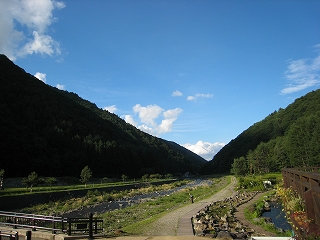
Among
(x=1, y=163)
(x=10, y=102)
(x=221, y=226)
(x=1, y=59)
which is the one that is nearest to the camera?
(x=221, y=226)

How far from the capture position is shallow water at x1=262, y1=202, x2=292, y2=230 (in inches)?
728

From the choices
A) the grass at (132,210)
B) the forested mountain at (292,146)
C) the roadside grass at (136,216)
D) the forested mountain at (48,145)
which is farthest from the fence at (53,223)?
the forested mountain at (292,146)

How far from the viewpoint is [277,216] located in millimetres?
21141

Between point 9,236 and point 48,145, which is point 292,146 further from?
point 48,145

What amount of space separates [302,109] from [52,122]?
115m

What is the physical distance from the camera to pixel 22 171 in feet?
246

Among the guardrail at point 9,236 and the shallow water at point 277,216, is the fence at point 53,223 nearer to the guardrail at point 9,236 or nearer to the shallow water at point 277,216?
the guardrail at point 9,236

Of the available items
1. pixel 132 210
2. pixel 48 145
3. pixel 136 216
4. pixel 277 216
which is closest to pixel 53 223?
pixel 136 216

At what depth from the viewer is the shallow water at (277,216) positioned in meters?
18.5

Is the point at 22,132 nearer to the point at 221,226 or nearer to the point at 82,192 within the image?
the point at 82,192

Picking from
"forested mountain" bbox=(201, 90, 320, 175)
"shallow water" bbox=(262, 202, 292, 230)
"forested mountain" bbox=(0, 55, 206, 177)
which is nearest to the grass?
"shallow water" bbox=(262, 202, 292, 230)

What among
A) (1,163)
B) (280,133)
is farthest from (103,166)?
(280,133)

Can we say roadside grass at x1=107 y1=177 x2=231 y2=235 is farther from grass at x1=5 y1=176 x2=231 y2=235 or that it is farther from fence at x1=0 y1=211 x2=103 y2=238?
fence at x1=0 y1=211 x2=103 y2=238

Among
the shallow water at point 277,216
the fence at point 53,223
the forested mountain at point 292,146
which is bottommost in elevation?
the shallow water at point 277,216
